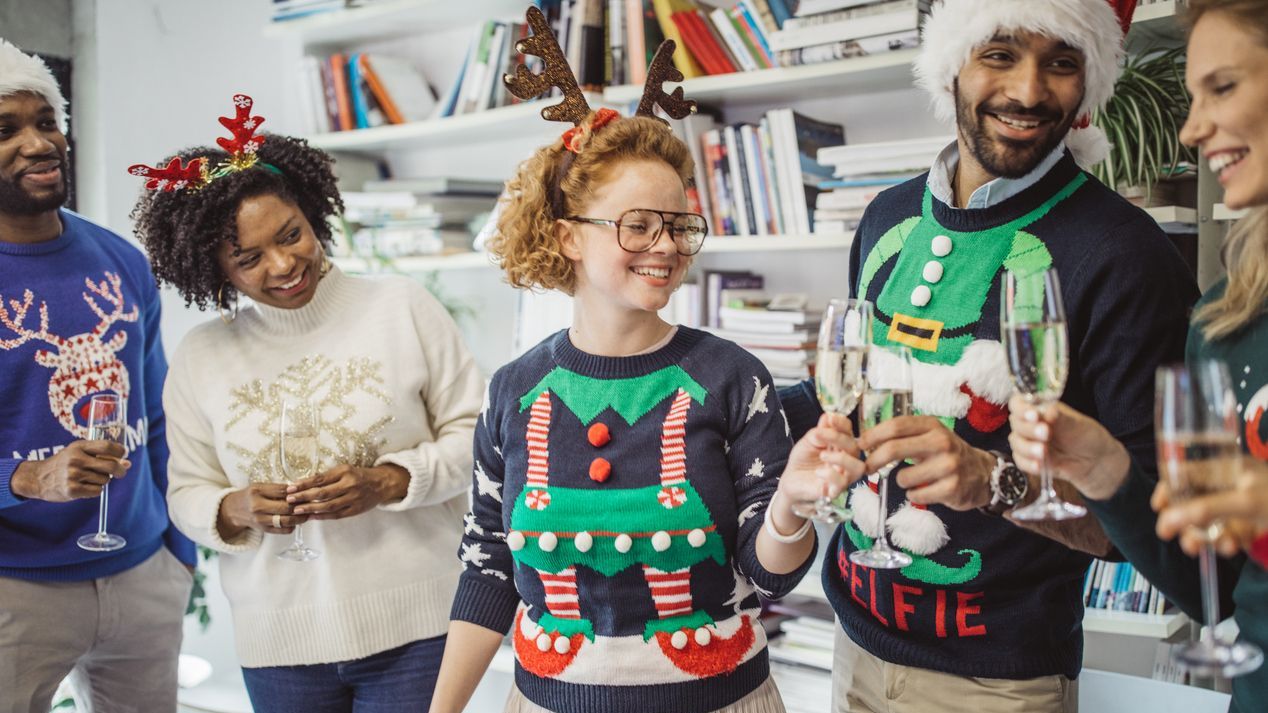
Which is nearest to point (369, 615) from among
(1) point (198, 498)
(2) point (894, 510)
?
(1) point (198, 498)

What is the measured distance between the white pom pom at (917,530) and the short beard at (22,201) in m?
1.71

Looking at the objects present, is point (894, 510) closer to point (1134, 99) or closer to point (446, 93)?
point (1134, 99)

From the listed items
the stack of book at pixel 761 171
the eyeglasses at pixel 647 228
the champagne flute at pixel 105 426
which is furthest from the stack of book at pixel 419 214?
the eyeglasses at pixel 647 228

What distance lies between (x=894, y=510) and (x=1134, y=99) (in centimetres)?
118

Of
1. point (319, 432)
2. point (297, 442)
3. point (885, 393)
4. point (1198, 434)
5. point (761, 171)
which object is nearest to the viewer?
point (1198, 434)

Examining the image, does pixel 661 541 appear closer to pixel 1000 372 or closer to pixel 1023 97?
pixel 1000 372

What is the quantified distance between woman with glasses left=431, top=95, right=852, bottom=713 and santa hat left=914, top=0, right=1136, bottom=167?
1.39 feet

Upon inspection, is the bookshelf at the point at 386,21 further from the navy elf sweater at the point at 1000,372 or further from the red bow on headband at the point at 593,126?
the navy elf sweater at the point at 1000,372

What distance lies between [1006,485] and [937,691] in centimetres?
51

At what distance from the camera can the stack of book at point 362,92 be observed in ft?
12.1

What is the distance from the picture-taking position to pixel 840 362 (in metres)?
1.21

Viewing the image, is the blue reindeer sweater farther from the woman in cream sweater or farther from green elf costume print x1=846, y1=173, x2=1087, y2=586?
green elf costume print x1=846, y1=173, x2=1087, y2=586

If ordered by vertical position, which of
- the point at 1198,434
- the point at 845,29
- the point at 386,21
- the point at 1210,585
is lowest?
the point at 1210,585

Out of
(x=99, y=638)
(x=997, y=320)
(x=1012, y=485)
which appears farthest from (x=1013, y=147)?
(x=99, y=638)
